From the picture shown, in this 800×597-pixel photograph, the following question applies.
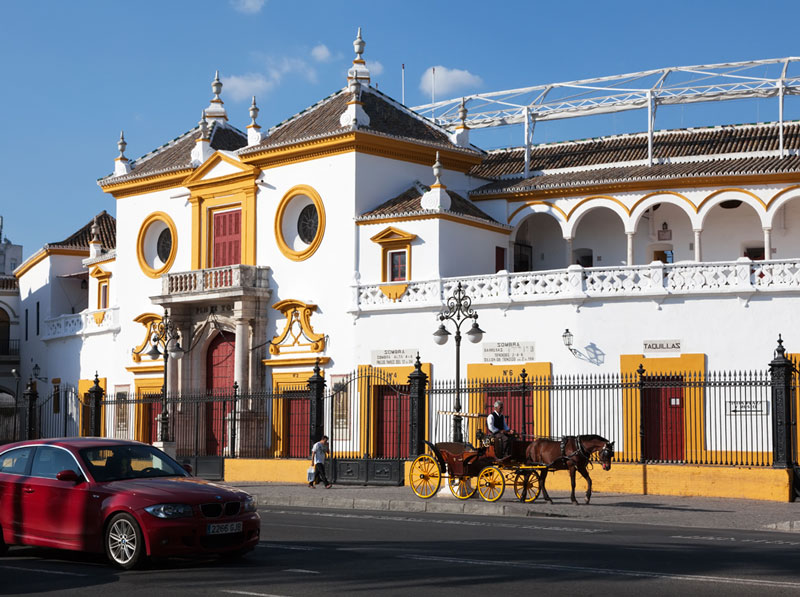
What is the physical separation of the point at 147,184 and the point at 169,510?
33092 mm

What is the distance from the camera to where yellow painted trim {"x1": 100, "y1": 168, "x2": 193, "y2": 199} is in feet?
140

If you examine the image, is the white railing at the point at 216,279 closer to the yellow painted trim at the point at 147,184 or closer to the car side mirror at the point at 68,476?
the yellow painted trim at the point at 147,184

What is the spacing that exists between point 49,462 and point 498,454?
35.7 ft

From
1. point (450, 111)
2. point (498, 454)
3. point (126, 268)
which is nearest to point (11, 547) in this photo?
point (498, 454)

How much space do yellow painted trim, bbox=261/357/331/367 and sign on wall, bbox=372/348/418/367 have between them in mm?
1849

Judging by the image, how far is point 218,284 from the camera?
39.4m

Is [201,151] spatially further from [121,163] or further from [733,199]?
[733,199]

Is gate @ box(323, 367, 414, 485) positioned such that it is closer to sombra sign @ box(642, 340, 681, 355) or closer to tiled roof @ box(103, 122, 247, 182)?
sombra sign @ box(642, 340, 681, 355)

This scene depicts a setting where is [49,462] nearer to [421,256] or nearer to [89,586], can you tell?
[89,586]

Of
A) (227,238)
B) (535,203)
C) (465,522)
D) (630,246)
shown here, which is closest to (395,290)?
(535,203)

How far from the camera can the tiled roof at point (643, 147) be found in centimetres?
3819

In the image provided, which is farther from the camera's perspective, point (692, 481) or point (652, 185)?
point (652, 185)

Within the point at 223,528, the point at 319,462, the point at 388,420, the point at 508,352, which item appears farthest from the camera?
the point at 388,420

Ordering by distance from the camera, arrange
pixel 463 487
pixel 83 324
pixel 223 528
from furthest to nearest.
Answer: pixel 83 324 < pixel 463 487 < pixel 223 528
